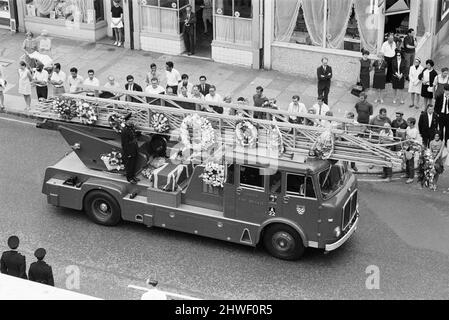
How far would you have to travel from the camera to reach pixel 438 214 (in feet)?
61.5

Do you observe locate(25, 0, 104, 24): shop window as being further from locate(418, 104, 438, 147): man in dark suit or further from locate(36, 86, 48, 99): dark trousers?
locate(418, 104, 438, 147): man in dark suit

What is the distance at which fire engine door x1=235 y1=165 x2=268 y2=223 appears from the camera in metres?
16.8

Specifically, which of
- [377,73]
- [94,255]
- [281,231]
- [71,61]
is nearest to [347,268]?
[281,231]

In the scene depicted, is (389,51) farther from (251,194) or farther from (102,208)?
(102,208)

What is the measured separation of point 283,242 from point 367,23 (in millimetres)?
9918

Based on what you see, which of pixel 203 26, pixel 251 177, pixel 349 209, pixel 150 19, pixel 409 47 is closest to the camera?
pixel 251 177

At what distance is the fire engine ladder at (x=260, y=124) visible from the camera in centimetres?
1667

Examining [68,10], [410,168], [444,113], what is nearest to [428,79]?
[444,113]

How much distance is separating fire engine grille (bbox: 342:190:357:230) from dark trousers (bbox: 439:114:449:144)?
477 cm

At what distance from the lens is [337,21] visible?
996 inches

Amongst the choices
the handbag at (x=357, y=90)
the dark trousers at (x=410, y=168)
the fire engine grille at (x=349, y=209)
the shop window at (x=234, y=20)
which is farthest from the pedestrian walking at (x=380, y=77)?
the fire engine grille at (x=349, y=209)

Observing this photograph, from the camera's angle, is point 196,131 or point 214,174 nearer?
point 214,174

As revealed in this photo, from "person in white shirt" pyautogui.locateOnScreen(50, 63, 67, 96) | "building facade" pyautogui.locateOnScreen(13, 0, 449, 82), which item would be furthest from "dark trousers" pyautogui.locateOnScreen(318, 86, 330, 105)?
"person in white shirt" pyautogui.locateOnScreen(50, 63, 67, 96)

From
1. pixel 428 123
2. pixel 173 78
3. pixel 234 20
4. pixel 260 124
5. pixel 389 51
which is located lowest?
pixel 428 123
